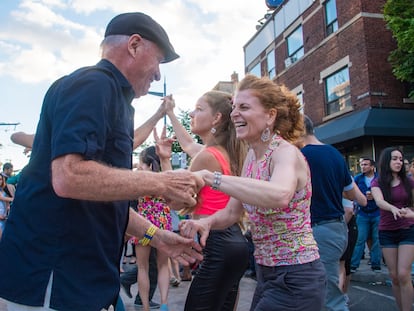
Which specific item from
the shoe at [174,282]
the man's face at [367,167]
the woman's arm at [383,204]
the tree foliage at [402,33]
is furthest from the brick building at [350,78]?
the shoe at [174,282]

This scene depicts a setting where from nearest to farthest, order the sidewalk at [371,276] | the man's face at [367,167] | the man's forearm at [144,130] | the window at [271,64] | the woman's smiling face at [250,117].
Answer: the woman's smiling face at [250,117]
the man's forearm at [144,130]
the sidewalk at [371,276]
the man's face at [367,167]
the window at [271,64]

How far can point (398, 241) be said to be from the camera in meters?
4.78

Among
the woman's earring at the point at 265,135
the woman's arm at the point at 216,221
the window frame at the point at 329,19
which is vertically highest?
the window frame at the point at 329,19

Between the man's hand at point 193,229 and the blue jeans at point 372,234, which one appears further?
the blue jeans at point 372,234

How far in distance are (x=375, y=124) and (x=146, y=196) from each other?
13364 millimetres

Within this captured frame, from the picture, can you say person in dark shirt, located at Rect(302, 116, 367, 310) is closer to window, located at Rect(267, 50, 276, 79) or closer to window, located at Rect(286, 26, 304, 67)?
window, located at Rect(286, 26, 304, 67)

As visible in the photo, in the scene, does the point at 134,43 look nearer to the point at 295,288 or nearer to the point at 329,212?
the point at 295,288

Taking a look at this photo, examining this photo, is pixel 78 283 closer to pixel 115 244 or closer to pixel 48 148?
pixel 115 244

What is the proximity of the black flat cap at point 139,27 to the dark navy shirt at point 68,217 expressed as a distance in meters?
0.29

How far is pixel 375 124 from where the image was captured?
13.7 meters

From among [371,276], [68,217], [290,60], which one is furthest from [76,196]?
[290,60]

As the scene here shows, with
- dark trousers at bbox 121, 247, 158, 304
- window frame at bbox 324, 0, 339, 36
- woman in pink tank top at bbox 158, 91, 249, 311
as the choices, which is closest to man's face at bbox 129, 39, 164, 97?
woman in pink tank top at bbox 158, 91, 249, 311

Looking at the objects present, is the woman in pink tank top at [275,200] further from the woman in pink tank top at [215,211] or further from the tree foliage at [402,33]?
the tree foliage at [402,33]

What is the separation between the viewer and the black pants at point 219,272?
287 centimetres
